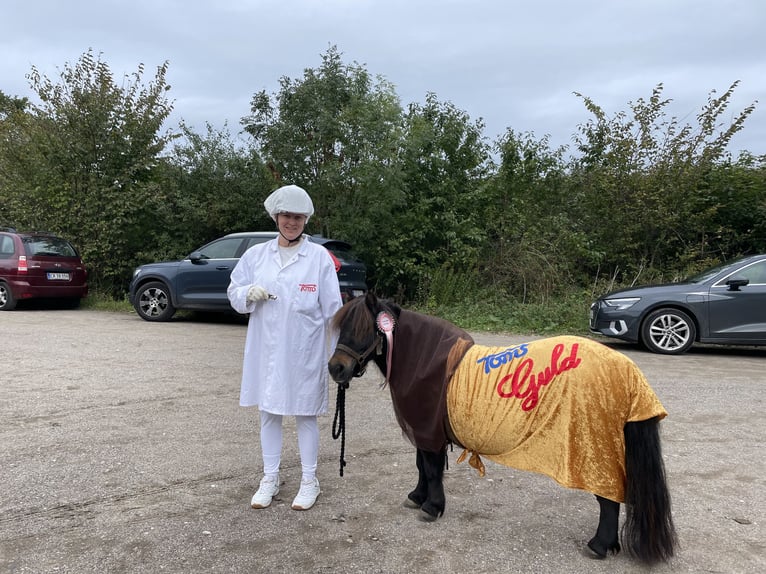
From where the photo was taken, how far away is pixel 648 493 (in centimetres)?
262

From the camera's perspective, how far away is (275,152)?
1324 centimetres

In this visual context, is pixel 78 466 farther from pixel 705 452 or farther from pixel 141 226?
pixel 141 226

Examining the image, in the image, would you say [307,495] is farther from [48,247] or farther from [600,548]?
[48,247]

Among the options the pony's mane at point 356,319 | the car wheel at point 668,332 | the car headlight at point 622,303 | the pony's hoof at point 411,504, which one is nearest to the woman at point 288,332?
the pony's mane at point 356,319

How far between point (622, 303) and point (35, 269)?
12.1 m

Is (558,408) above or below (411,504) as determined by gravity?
above

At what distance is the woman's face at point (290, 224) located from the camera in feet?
10.7

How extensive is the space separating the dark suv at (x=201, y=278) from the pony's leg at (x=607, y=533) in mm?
7766

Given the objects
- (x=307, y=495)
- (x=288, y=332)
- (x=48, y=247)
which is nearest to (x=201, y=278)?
(x=48, y=247)

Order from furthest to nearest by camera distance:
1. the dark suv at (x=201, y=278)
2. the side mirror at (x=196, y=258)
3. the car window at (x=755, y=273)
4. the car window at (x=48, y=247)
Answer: the car window at (x=48, y=247) → the side mirror at (x=196, y=258) → the dark suv at (x=201, y=278) → the car window at (x=755, y=273)

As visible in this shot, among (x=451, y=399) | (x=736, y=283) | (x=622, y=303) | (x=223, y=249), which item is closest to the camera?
(x=451, y=399)

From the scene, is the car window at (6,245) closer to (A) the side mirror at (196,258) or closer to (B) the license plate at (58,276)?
(B) the license plate at (58,276)

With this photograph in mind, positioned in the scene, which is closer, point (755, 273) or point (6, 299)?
point (755, 273)

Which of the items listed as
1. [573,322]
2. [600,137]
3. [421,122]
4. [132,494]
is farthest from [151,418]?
[600,137]
